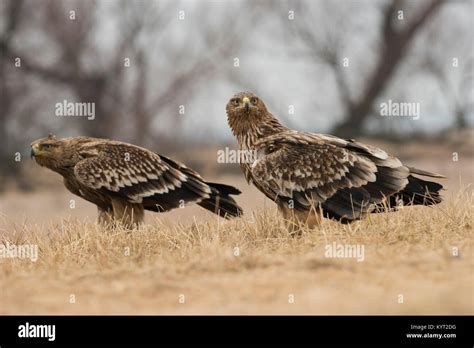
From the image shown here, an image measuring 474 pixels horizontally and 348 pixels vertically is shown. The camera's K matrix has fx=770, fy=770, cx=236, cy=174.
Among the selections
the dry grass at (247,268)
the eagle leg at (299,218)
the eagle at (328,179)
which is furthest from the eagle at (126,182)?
the eagle leg at (299,218)

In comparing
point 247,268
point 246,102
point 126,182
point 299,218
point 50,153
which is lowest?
point 247,268

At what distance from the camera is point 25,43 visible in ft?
71.2

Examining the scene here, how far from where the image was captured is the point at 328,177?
24.7ft

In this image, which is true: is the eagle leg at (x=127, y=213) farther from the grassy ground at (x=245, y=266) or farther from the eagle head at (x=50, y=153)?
the eagle head at (x=50, y=153)

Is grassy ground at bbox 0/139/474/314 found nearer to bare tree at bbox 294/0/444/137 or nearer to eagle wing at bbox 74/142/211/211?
eagle wing at bbox 74/142/211/211

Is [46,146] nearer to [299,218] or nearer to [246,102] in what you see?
[246,102]

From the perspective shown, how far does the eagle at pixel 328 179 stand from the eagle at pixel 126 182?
0.89 metres

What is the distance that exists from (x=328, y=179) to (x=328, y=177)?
0.02 m

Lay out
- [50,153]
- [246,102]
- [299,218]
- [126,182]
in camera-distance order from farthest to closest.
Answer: [50,153]
[126,182]
[246,102]
[299,218]

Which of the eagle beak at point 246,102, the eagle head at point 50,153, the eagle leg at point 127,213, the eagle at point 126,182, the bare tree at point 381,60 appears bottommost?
the eagle leg at point 127,213

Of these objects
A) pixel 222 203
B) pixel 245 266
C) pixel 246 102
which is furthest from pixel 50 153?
pixel 245 266

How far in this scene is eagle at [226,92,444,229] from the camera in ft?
24.4

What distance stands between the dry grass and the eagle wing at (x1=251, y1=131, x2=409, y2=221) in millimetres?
232

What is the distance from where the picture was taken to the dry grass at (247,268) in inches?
211
